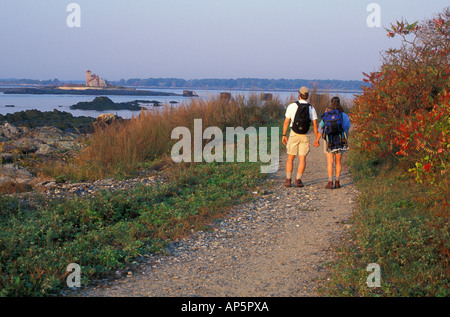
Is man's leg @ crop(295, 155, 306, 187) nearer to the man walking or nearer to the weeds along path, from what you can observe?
the man walking

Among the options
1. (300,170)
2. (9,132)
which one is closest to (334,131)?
(300,170)

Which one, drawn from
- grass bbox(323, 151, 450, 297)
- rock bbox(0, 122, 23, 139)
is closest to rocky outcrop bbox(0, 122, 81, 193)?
rock bbox(0, 122, 23, 139)

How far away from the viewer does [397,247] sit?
5.42 m

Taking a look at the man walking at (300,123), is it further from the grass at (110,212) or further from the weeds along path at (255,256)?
the grass at (110,212)

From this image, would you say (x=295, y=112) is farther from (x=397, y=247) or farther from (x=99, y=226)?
(x=99, y=226)

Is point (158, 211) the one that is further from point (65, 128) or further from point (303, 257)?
point (65, 128)

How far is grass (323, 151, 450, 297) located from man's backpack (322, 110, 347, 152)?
1104mm

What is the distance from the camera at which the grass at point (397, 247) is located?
4.49m

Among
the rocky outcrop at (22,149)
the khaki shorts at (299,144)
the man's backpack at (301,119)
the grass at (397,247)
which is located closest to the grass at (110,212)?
the rocky outcrop at (22,149)

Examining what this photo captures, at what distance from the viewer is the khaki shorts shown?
28.8 ft

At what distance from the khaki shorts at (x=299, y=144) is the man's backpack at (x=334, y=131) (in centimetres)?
42

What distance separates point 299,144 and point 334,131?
0.73 meters

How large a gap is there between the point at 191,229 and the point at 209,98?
1085cm

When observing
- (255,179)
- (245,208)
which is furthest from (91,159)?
(245,208)
